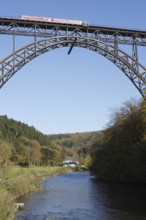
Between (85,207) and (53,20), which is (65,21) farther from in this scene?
(85,207)

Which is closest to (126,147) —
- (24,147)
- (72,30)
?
(72,30)

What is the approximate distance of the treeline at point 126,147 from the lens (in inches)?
1607

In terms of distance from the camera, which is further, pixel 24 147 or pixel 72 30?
pixel 24 147

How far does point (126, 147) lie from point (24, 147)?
64305mm

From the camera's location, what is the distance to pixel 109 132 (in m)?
53.9

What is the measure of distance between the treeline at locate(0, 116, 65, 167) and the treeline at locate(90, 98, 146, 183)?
24605 millimetres

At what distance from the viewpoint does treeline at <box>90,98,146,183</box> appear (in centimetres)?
4081

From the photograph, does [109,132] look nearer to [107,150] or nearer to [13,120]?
[107,150]

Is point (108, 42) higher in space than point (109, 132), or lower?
higher

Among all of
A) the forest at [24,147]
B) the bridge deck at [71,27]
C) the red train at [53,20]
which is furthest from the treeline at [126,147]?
the forest at [24,147]

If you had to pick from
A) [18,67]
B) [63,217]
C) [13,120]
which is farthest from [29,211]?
[13,120]

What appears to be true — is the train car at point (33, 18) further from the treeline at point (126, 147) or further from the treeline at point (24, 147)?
the treeline at point (24, 147)

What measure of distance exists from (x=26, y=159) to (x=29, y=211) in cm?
7628

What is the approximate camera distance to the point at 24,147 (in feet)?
352
